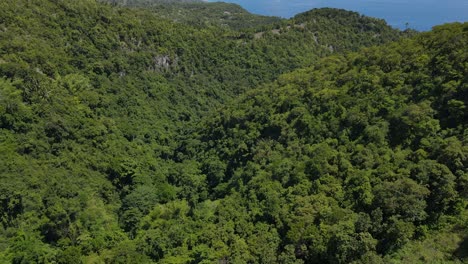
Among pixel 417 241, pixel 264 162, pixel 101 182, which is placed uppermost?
pixel 417 241

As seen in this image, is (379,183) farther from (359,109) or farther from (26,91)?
(26,91)

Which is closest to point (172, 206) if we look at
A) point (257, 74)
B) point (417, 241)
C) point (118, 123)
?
point (118, 123)

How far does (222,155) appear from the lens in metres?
60.8

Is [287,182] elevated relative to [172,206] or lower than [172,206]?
elevated

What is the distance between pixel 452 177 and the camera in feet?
96.6

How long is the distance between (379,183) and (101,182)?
3847 cm

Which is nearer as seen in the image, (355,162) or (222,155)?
(355,162)

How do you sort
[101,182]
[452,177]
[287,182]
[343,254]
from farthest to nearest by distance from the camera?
[101,182]
[287,182]
[452,177]
[343,254]

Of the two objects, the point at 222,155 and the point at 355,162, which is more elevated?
the point at 355,162

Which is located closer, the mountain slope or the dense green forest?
the mountain slope

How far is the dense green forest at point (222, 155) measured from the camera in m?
30.1

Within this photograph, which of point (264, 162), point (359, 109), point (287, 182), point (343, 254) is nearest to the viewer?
point (343, 254)

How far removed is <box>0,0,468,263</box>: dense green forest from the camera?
1184 inches

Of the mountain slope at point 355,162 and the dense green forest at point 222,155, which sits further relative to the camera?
the dense green forest at point 222,155
